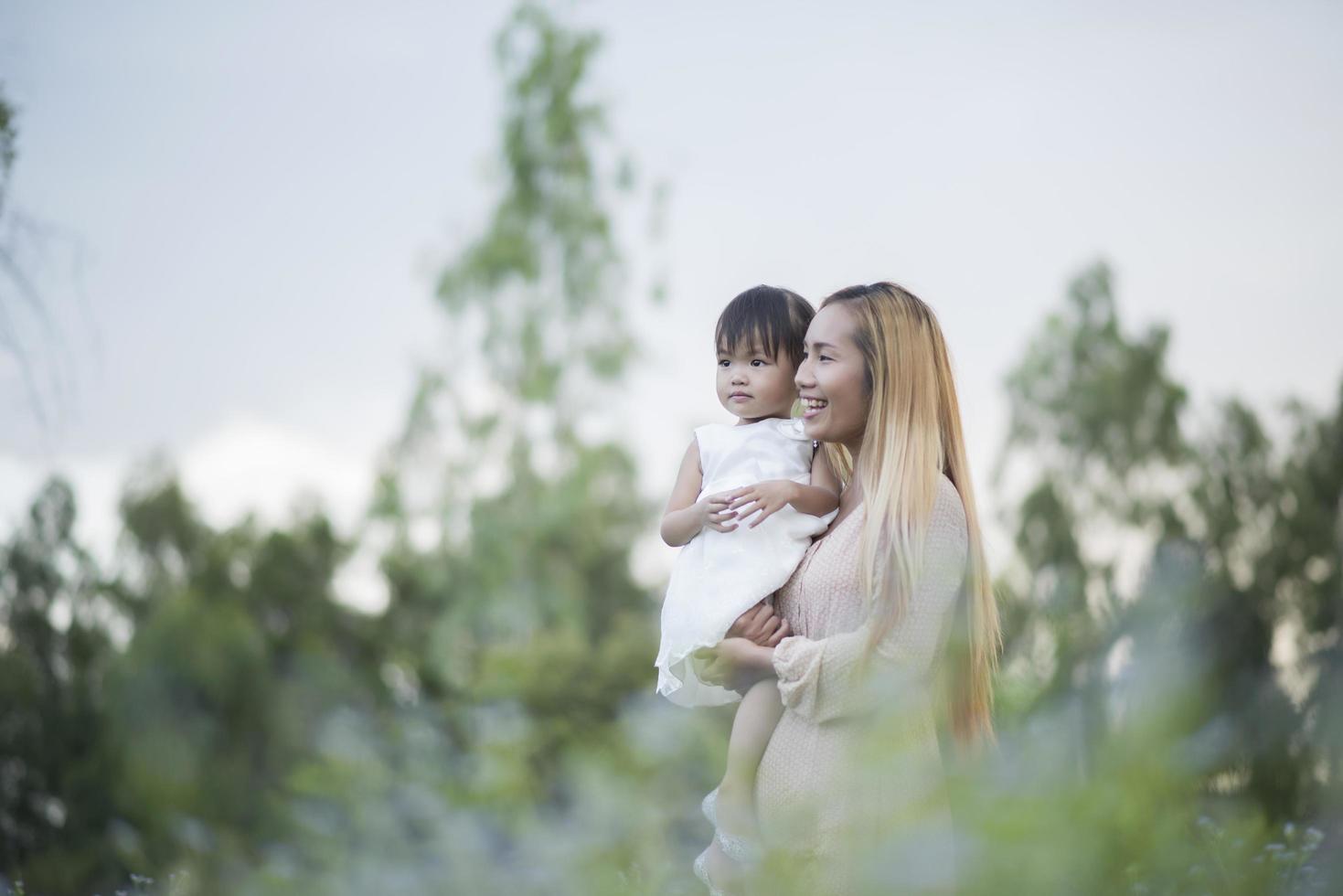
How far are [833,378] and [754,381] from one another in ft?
0.97

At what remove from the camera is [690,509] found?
118 inches

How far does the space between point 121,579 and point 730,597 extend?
64.5 feet

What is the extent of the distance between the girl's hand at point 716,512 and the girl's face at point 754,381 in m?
0.26

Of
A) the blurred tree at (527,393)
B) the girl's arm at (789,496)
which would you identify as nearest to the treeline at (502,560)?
the blurred tree at (527,393)

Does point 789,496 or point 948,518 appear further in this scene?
point 789,496

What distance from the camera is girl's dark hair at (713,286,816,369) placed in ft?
10.1

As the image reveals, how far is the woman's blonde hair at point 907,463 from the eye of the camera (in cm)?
264

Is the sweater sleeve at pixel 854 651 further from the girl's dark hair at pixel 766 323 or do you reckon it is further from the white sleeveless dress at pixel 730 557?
the girl's dark hair at pixel 766 323

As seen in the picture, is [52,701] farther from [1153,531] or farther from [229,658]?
[1153,531]

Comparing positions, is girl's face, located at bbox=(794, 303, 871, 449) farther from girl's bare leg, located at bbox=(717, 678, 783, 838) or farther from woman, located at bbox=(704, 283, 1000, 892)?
girl's bare leg, located at bbox=(717, 678, 783, 838)

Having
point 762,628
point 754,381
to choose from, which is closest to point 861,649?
point 762,628

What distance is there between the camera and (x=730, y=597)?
2.88m

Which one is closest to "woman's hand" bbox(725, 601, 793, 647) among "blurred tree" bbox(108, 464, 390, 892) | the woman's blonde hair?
the woman's blonde hair

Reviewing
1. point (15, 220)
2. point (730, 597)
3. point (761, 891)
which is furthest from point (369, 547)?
point (761, 891)
